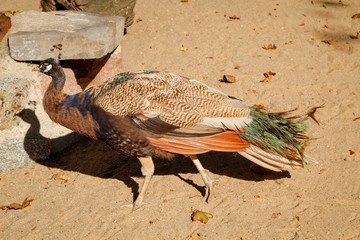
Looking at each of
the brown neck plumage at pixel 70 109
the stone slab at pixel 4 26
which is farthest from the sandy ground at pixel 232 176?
the stone slab at pixel 4 26

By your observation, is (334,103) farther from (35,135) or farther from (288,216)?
(35,135)

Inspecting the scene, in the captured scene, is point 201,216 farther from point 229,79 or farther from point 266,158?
point 229,79

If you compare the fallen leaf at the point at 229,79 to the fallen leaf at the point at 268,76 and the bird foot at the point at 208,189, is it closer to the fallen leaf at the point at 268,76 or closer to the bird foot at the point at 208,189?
the fallen leaf at the point at 268,76

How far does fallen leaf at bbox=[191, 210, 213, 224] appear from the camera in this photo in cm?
342

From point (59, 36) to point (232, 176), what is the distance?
257 cm

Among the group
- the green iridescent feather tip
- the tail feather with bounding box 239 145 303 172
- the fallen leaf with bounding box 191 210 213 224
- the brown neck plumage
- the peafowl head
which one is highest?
the peafowl head

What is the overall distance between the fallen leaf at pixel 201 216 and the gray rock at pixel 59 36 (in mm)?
2292

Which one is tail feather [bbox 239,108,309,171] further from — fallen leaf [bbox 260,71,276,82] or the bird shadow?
fallen leaf [bbox 260,71,276,82]

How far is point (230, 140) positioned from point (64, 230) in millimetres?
1744

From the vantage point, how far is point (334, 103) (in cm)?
504

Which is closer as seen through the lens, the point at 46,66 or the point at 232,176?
the point at 46,66

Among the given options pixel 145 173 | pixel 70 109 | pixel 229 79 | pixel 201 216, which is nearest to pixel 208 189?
pixel 201 216

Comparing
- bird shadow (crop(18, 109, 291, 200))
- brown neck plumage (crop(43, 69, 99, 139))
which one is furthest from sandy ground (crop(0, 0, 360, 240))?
brown neck plumage (crop(43, 69, 99, 139))

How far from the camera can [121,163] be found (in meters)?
4.54
